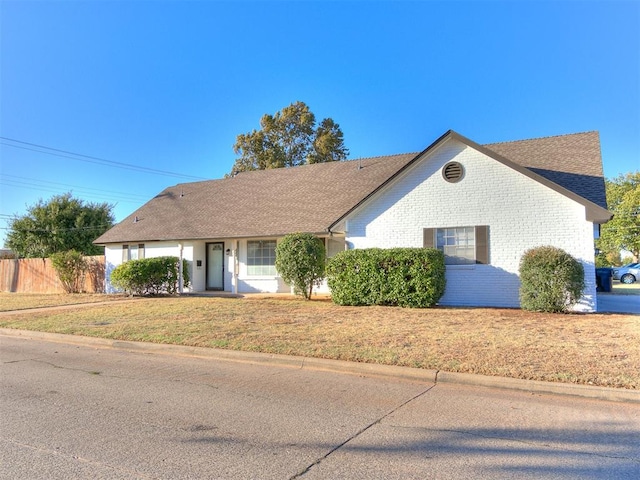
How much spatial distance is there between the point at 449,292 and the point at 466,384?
8107 mm

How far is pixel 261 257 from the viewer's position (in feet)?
62.6

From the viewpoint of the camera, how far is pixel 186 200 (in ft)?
77.2

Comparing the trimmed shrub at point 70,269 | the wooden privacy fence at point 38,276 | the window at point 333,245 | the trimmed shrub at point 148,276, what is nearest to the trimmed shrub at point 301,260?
the window at point 333,245

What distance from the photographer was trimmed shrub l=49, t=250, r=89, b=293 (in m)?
22.7

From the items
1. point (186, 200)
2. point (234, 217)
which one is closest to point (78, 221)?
point (186, 200)

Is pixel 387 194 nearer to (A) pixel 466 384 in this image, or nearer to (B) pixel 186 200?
(A) pixel 466 384

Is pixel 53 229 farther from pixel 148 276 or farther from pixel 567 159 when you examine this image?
pixel 567 159

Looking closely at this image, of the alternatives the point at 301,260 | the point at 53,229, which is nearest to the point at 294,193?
the point at 301,260

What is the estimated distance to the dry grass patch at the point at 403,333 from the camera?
666 centimetres

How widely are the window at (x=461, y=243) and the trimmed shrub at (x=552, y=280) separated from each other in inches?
68.0

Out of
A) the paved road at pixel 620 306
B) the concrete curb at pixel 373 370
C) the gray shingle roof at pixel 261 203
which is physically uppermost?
the gray shingle roof at pixel 261 203

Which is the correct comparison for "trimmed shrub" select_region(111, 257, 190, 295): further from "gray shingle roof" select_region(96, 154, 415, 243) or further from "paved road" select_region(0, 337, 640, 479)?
"paved road" select_region(0, 337, 640, 479)

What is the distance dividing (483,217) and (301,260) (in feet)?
19.1

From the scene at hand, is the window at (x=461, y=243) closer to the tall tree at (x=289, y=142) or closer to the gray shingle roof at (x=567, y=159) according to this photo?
the gray shingle roof at (x=567, y=159)
